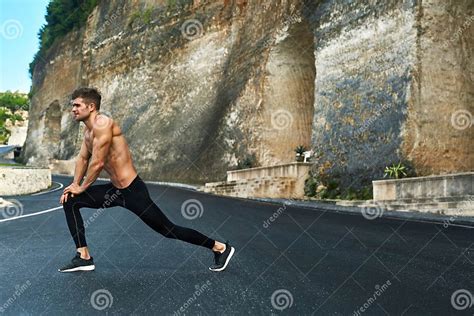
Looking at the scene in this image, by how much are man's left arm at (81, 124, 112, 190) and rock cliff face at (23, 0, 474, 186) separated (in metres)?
12.7

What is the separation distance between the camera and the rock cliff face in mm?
15859

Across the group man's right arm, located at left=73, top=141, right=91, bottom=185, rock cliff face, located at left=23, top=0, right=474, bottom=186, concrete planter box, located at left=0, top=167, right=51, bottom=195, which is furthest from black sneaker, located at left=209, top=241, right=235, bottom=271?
concrete planter box, located at left=0, top=167, right=51, bottom=195

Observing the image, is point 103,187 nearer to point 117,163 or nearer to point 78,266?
point 117,163

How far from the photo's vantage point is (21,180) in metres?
21.4

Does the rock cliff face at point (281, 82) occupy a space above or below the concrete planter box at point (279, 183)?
above

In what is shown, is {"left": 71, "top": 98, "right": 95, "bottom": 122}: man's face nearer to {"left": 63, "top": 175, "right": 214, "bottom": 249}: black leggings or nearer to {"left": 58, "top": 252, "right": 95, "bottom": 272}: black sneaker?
{"left": 63, "top": 175, "right": 214, "bottom": 249}: black leggings

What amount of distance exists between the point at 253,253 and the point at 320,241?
1.54m

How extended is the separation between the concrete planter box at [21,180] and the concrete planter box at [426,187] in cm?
1541

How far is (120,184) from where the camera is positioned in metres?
4.88

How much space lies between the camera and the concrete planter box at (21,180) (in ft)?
66.8

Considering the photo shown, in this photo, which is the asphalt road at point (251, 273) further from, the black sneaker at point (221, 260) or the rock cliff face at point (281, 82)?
the rock cliff face at point (281, 82)

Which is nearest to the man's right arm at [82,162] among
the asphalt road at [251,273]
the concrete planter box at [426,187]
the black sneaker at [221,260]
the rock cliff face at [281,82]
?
the asphalt road at [251,273]

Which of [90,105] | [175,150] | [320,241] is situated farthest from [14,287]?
[175,150]

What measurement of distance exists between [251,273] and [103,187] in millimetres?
1808
